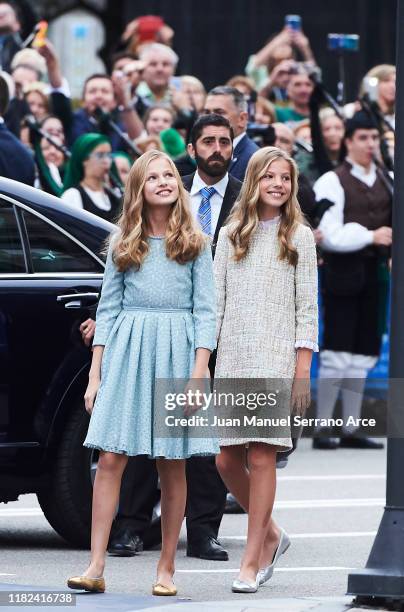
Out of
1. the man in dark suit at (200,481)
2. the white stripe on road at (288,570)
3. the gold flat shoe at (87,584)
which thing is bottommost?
the white stripe on road at (288,570)

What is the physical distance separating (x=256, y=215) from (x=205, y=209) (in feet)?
4.65

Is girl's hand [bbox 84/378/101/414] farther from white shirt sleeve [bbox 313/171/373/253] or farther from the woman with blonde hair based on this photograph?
white shirt sleeve [bbox 313/171/373/253]

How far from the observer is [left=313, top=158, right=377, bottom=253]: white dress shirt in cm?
1494

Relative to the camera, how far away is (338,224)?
49.2 feet

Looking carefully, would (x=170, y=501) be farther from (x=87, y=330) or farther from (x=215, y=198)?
(x=215, y=198)

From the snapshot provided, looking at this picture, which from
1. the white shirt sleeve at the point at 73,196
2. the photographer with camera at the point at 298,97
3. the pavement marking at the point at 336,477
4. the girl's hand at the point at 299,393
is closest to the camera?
the girl's hand at the point at 299,393

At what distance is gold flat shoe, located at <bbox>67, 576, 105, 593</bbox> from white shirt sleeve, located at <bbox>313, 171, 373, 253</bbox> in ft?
23.9

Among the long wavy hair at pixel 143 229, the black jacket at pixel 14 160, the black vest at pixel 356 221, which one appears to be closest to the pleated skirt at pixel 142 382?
the long wavy hair at pixel 143 229

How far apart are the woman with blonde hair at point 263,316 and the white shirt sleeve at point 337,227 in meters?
6.40

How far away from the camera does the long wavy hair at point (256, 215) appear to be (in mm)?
8406

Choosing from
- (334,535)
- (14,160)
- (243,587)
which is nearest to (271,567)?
(243,587)

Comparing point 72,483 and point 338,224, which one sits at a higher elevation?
point 338,224

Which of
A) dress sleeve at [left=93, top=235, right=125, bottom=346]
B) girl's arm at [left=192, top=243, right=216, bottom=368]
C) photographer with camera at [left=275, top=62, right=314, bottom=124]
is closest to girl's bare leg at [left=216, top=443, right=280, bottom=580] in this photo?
girl's arm at [left=192, top=243, right=216, bottom=368]

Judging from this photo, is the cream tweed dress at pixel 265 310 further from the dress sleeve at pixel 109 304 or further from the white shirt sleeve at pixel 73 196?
the white shirt sleeve at pixel 73 196
